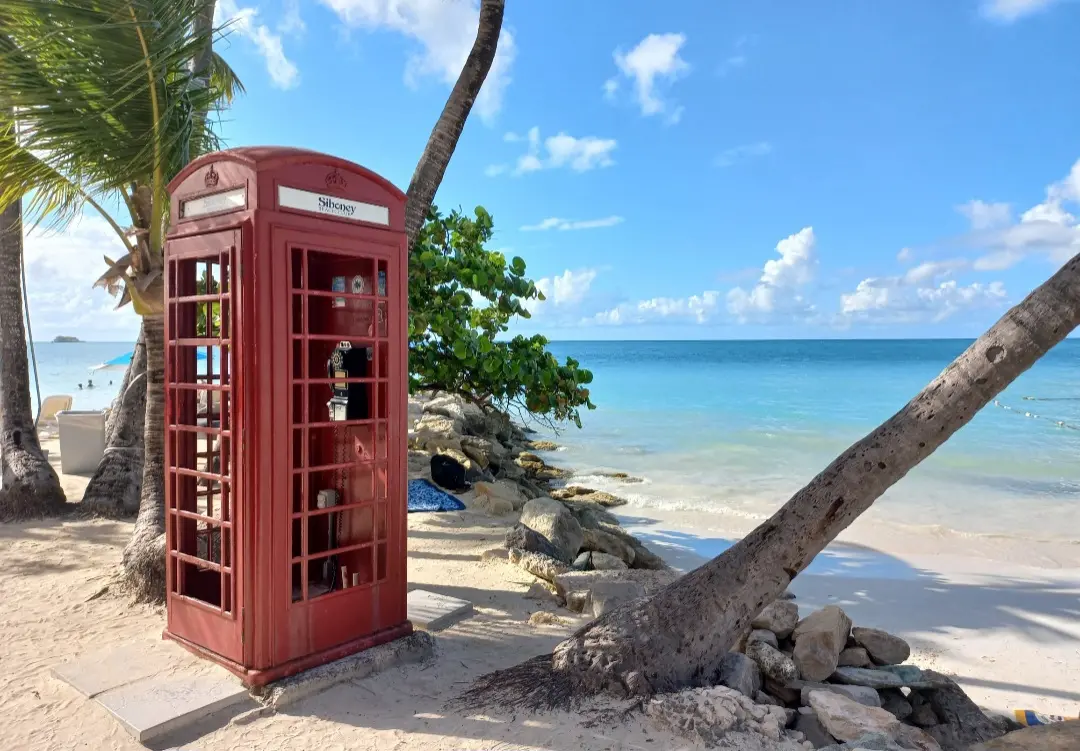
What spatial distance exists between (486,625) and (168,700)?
2.15 metres

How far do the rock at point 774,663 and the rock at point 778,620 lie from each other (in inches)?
16.5

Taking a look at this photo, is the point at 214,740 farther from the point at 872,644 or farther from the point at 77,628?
the point at 872,644

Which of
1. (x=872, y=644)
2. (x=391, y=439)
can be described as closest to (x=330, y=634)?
(x=391, y=439)

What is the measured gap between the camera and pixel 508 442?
18.5 metres

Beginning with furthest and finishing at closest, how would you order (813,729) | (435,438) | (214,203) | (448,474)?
(435,438)
(448,474)
(214,203)
(813,729)

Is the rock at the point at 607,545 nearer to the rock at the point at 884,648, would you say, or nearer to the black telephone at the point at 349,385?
the rock at the point at 884,648

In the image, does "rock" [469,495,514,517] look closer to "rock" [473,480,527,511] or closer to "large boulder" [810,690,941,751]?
"rock" [473,480,527,511]

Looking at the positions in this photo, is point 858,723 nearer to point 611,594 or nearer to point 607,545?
point 611,594

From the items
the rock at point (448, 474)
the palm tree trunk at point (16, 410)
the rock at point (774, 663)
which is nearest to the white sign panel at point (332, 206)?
the rock at point (774, 663)

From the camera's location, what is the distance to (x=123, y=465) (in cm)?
874

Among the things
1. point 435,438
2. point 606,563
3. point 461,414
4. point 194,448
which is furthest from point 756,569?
point 461,414

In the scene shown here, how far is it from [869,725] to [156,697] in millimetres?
3748

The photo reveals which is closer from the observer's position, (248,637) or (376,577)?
(248,637)

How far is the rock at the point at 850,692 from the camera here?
14.0ft
